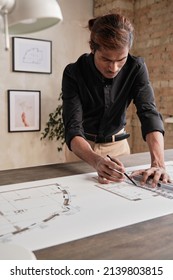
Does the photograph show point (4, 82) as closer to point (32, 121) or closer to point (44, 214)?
point (32, 121)

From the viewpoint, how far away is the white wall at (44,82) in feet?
11.0

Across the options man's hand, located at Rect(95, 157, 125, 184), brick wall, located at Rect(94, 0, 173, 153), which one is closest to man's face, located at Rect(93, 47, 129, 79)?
man's hand, located at Rect(95, 157, 125, 184)

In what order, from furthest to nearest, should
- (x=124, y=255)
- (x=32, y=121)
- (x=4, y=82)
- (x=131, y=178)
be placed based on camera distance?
(x=32, y=121) → (x=4, y=82) → (x=131, y=178) → (x=124, y=255)

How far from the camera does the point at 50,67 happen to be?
355 centimetres

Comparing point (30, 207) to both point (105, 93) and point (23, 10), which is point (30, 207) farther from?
point (105, 93)

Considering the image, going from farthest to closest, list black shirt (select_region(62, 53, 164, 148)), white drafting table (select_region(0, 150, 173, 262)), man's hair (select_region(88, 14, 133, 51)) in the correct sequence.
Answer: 1. black shirt (select_region(62, 53, 164, 148))
2. man's hair (select_region(88, 14, 133, 51))
3. white drafting table (select_region(0, 150, 173, 262))

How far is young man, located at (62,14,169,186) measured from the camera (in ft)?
4.48

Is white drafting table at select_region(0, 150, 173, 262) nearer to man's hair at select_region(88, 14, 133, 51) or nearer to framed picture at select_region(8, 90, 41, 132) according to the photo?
man's hair at select_region(88, 14, 133, 51)

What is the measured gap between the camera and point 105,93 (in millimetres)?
1688

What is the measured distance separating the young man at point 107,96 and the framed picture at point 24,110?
1.80m

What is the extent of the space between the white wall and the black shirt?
5.93 ft

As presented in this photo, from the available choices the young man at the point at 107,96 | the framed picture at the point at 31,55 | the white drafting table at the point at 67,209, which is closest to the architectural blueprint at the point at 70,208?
the white drafting table at the point at 67,209

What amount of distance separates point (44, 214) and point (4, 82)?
2.70 metres

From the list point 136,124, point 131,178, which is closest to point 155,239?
point 131,178
